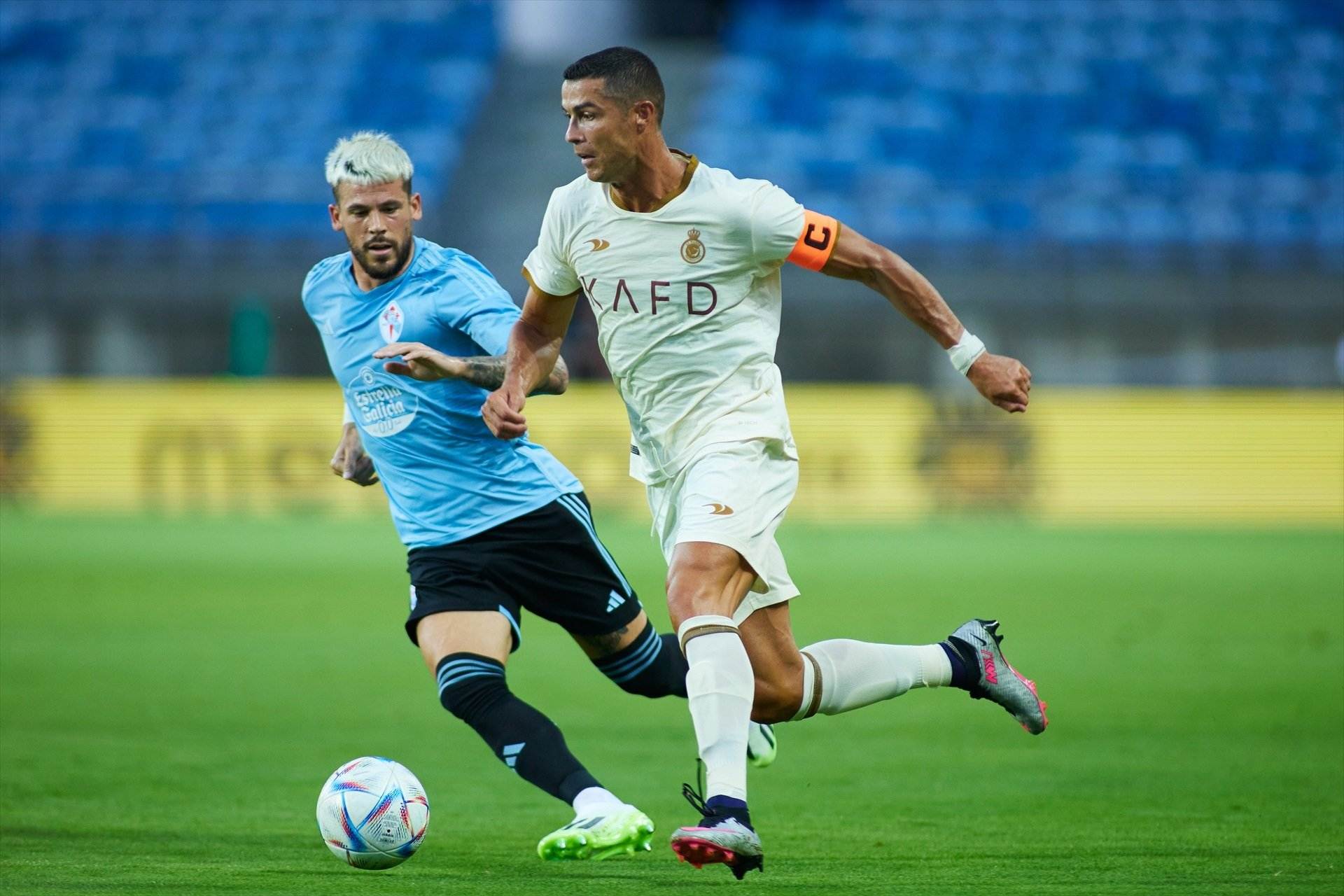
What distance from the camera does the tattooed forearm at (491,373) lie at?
534cm

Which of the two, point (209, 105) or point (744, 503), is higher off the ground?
point (209, 105)

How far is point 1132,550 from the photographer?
16.7 metres

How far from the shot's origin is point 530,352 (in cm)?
542

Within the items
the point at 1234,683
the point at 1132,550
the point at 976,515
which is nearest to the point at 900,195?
the point at 976,515

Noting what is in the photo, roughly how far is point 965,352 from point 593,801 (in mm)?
1696

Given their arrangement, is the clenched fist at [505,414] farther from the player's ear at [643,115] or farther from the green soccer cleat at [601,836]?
the green soccer cleat at [601,836]

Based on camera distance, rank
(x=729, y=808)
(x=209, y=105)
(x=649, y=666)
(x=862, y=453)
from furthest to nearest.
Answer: (x=209, y=105) → (x=862, y=453) → (x=649, y=666) → (x=729, y=808)

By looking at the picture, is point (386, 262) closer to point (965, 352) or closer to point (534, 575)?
point (534, 575)

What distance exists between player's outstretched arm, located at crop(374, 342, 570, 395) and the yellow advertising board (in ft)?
46.5

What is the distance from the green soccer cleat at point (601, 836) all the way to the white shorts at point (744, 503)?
2.40 feet

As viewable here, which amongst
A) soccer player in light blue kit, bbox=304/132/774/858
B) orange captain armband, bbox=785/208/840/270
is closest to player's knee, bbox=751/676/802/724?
soccer player in light blue kit, bbox=304/132/774/858

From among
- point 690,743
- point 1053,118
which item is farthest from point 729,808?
point 1053,118

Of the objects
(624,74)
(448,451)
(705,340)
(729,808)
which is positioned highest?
(624,74)

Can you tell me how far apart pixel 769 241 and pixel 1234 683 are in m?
5.18
